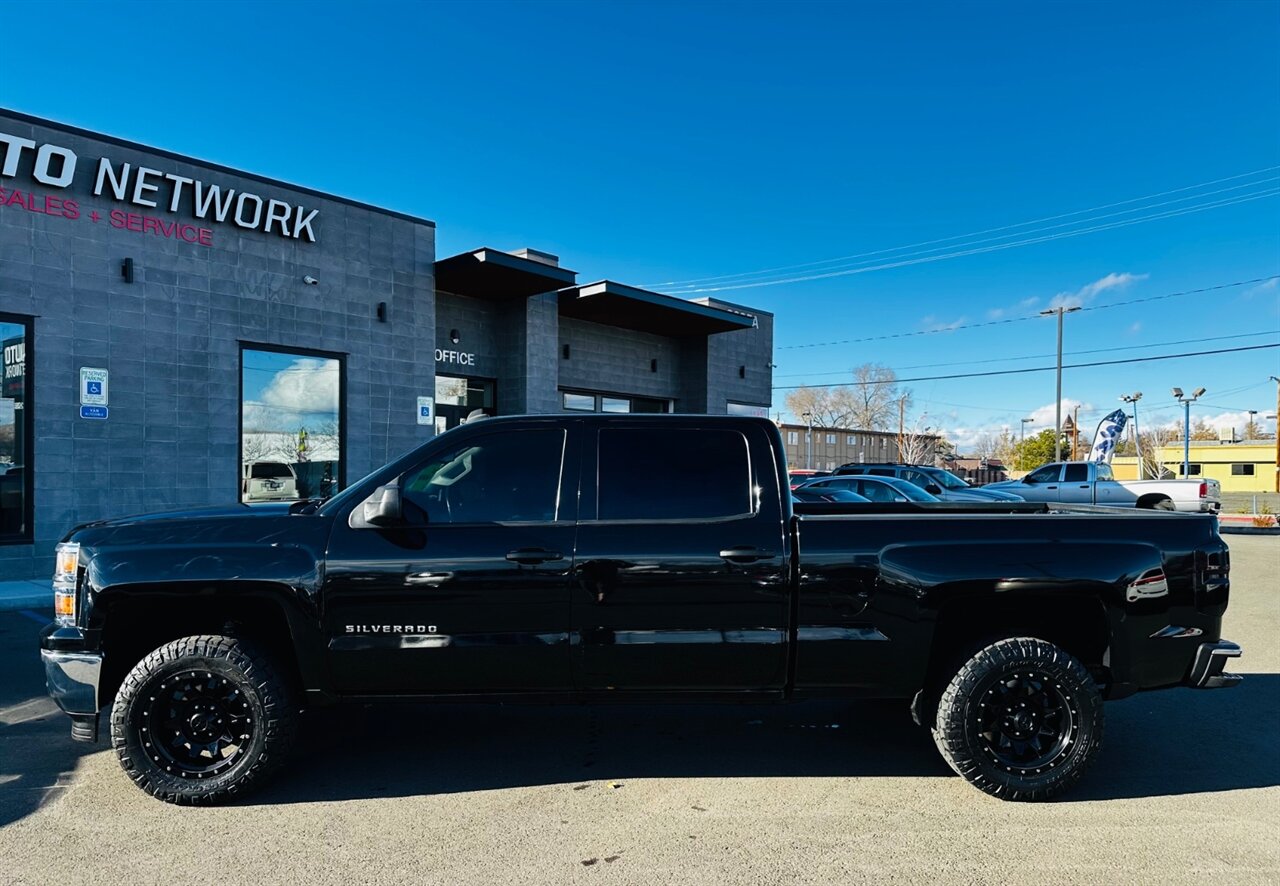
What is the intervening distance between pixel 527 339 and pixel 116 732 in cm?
1339

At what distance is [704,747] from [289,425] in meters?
10.5

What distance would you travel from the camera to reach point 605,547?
3980 mm

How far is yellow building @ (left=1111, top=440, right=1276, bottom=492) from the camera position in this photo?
192ft

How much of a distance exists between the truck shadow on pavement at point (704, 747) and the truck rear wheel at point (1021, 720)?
24cm

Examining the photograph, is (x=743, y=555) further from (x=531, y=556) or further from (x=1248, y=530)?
(x=1248, y=530)

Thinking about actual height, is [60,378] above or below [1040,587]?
above

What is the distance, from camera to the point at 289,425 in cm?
1312

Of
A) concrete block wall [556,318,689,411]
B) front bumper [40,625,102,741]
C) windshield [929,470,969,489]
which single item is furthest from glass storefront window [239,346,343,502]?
windshield [929,470,969,489]

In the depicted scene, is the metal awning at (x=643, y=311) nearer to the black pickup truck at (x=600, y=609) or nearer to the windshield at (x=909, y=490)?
the windshield at (x=909, y=490)

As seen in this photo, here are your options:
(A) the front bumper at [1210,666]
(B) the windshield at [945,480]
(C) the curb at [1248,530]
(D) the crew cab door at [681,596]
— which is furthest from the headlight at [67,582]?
(C) the curb at [1248,530]

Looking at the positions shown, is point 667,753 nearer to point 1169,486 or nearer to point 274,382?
point 274,382

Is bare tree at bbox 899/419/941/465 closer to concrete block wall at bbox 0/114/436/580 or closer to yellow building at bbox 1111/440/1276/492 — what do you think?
yellow building at bbox 1111/440/1276/492

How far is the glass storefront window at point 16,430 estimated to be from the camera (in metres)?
10.4

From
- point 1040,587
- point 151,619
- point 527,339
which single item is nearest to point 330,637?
point 151,619
